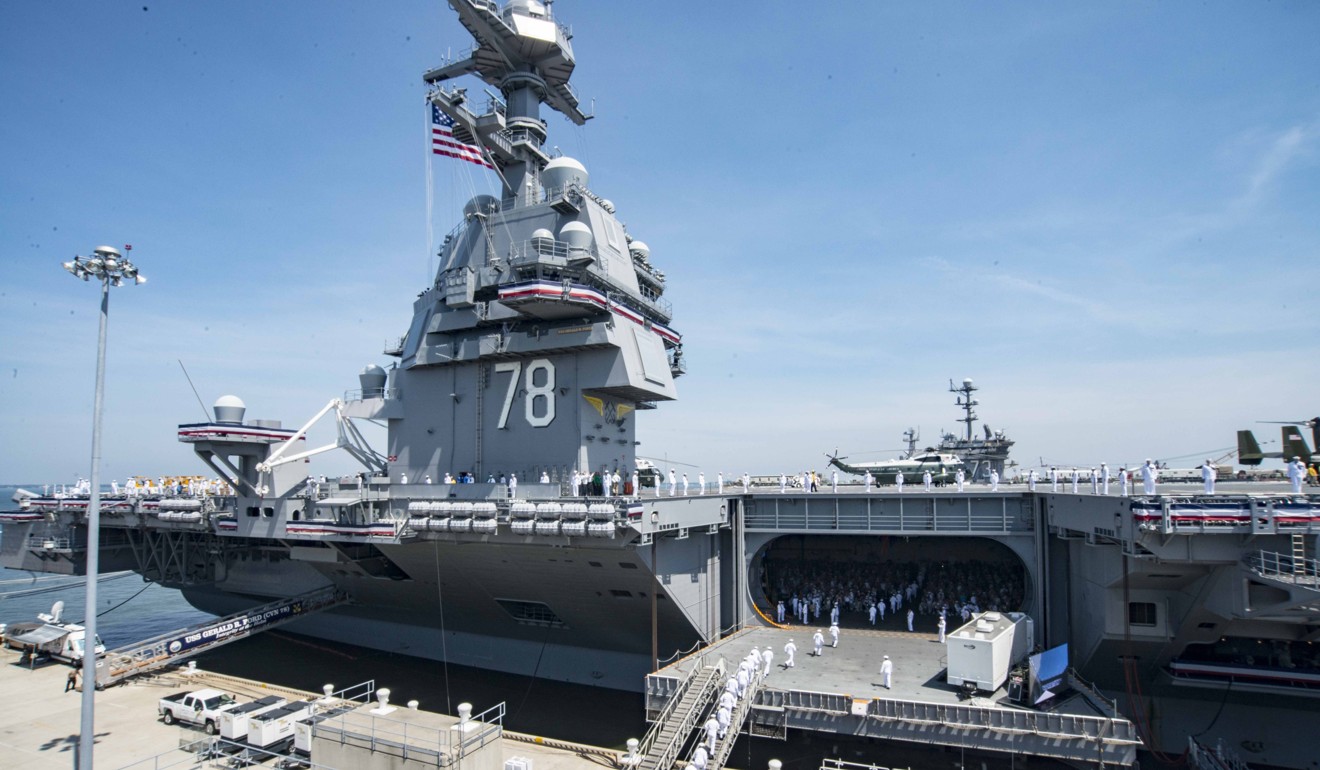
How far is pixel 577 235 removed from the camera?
21.6m

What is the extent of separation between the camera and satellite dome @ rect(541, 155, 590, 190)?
23.8 metres

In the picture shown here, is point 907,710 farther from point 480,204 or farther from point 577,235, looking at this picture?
point 480,204

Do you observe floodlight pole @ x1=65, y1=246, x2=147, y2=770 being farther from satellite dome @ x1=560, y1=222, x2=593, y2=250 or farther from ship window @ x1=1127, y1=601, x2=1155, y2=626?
ship window @ x1=1127, y1=601, x2=1155, y2=626

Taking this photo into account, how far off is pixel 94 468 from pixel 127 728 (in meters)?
12.0

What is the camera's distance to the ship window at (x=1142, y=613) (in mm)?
16359

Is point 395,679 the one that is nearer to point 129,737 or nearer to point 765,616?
point 129,737

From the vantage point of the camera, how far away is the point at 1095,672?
57.6 ft

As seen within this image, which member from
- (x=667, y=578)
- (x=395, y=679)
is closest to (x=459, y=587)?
(x=395, y=679)

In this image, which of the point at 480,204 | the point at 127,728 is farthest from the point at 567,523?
the point at 127,728

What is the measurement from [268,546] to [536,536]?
13.9 metres

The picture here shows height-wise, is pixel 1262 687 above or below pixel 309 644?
above

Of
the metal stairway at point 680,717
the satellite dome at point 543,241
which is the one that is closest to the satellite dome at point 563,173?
the satellite dome at point 543,241

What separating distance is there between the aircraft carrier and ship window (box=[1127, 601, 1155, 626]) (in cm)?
5

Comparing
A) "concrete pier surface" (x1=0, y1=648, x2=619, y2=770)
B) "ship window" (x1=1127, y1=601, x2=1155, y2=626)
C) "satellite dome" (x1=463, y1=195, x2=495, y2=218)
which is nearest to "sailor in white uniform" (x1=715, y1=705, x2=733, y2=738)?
"concrete pier surface" (x1=0, y1=648, x2=619, y2=770)
